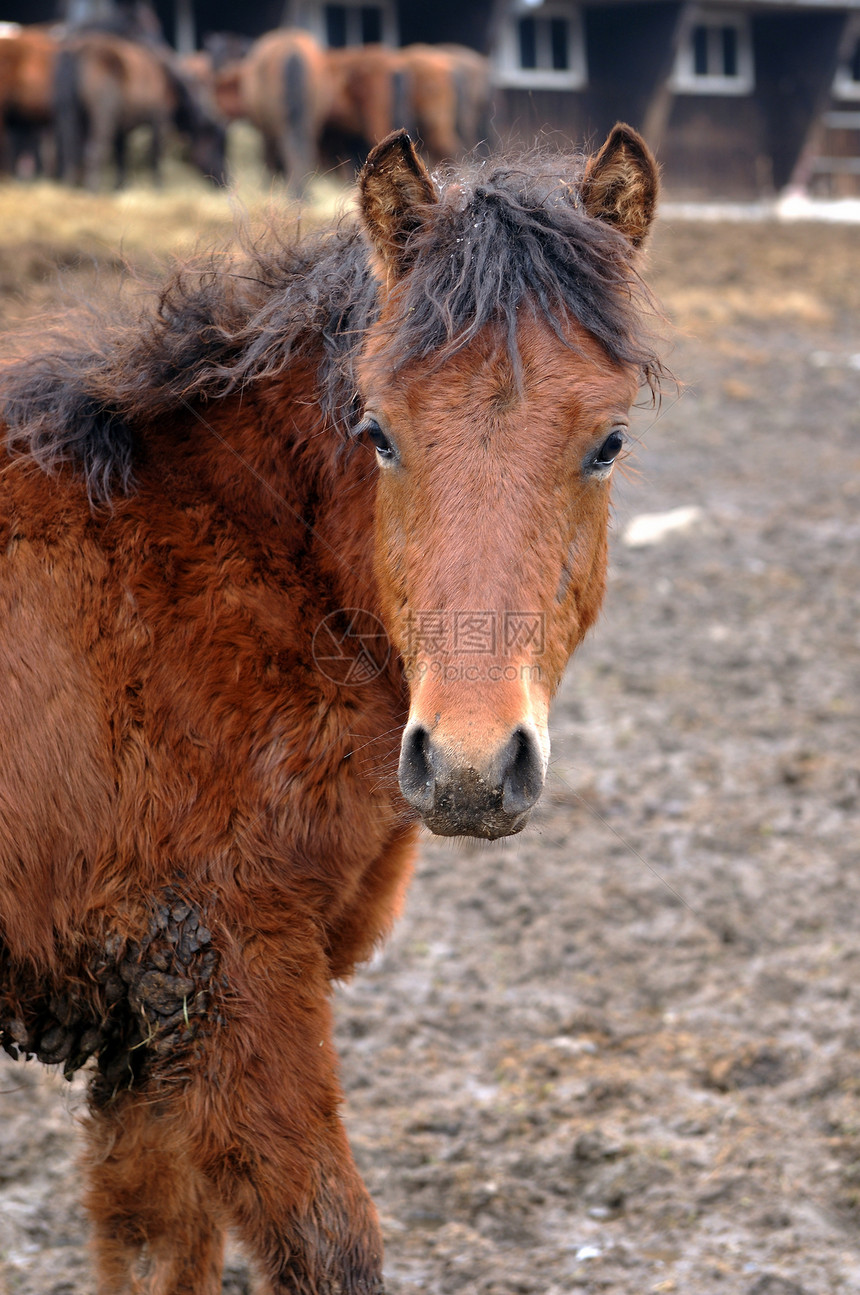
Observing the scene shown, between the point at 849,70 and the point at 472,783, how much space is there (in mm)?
27883

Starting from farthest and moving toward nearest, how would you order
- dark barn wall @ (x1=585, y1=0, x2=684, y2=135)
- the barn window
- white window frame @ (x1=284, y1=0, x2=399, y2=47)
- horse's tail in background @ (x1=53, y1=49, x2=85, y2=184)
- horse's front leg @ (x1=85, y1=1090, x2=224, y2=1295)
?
the barn window < dark barn wall @ (x1=585, y1=0, x2=684, y2=135) < white window frame @ (x1=284, y1=0, x2=399, y2=47) < horse's tail in background @ (x1=53, y1=49, x2=85, y2=184) < horse's front leg @ (x1=85, y1=1090, x2=224, y2=1295)

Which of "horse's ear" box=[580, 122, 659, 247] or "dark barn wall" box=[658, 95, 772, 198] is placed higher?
"dark barn wall" box=[658, 95, 772, 198]

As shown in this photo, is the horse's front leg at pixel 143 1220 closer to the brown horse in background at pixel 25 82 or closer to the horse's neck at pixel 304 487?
the horse's neck at pixel 304 487

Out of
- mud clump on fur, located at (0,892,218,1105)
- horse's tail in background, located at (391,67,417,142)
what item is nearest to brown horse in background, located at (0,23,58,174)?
horse's tail in background, located at (391,67,417,142)

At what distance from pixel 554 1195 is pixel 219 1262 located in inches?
39.9

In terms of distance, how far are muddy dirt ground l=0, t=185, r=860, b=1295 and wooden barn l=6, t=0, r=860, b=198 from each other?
585 inches

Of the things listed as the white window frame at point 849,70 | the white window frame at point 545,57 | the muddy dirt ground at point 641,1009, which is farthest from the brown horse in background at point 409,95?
the muddy dirt ground at point 641,1009

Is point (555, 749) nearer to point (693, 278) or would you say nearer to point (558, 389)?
point (558, 389)

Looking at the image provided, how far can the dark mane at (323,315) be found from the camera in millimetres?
2291

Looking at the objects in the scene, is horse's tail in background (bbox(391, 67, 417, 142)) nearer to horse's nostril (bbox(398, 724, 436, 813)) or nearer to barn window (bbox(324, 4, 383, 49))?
barn window (bbox(324, 4, 383, 49))

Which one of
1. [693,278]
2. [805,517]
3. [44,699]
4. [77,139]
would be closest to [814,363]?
[693,278]

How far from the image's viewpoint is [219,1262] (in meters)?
2.84

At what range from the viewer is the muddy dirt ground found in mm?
3125

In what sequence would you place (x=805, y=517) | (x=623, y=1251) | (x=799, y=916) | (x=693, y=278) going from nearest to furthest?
(x=623, y=1251), (x=799, y=916), (x=805, y=517), (x=693, y=278)
